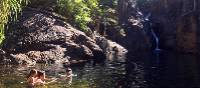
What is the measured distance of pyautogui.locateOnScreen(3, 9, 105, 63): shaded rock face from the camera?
59281 millimetres

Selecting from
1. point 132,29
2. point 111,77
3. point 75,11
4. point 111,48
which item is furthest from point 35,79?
point 132,29

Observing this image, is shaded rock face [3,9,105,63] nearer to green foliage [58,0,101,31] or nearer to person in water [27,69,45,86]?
green foliage [58,0,101,31]

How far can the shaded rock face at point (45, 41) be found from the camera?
59.3 meters

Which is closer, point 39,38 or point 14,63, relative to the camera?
point 14,63

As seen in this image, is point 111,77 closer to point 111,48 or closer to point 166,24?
point 111,48

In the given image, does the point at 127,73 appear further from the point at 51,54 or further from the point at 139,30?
the point at 139,30

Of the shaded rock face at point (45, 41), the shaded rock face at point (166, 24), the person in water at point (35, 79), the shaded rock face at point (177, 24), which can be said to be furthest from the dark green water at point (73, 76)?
the shaded rock face at point (166, 24)

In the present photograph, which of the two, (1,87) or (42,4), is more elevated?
(42,4)

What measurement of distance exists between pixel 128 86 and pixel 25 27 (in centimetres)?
3179

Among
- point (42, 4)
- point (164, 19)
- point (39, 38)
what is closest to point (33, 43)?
point (39, 38)

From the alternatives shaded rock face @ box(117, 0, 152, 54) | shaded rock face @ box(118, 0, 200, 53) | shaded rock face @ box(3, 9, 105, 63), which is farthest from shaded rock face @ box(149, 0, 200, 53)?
shaded rock face @ box(3, 9, 105, 63)

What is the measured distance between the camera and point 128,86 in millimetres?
37812

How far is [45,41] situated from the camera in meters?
63.1

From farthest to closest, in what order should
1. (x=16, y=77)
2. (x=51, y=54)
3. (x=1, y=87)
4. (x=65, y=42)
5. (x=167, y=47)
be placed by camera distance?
(x=167, y=47) < (x=65, y=42) < (x=51, y=54) < (x=16, y=77) < (x=1, y=87)
